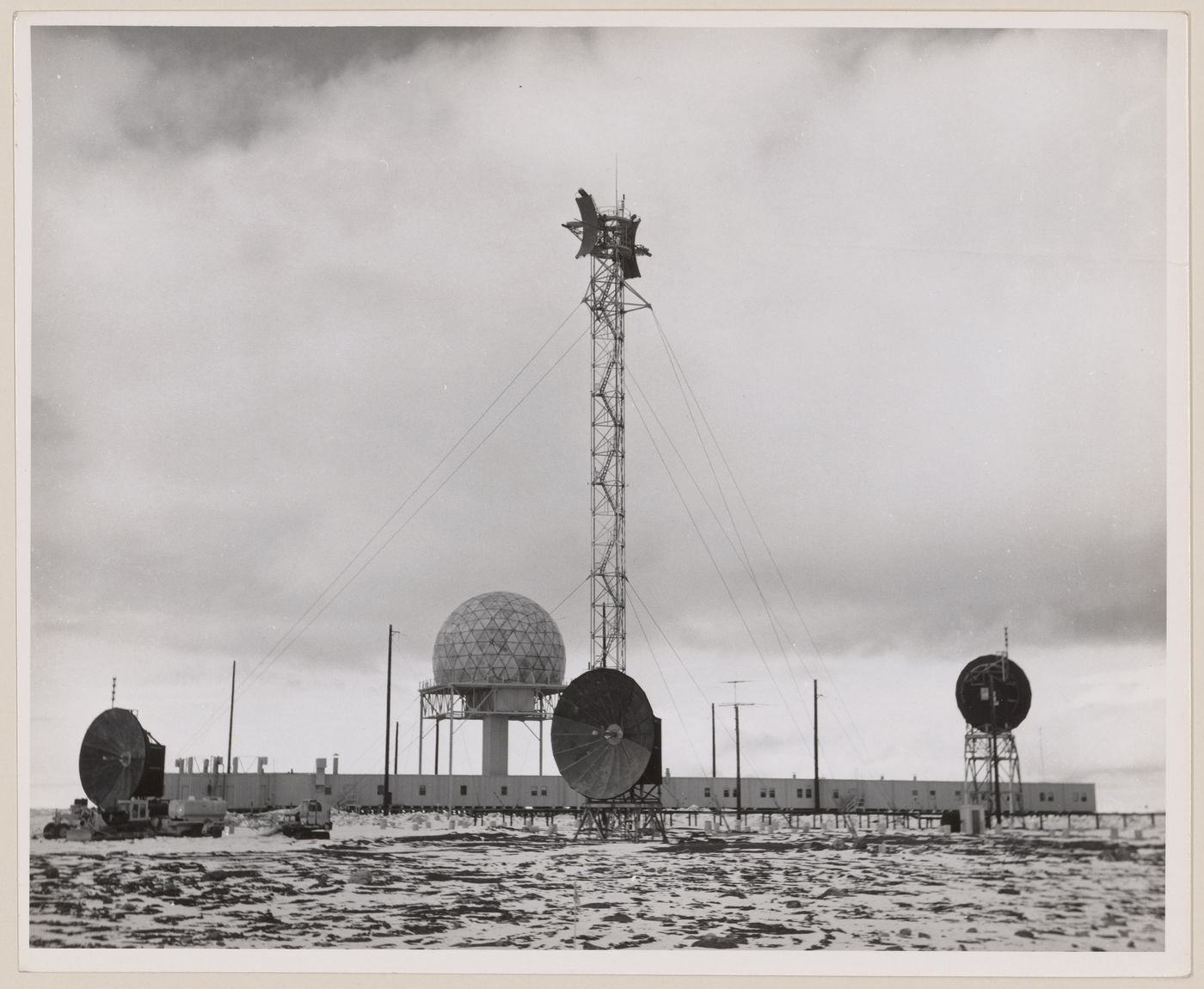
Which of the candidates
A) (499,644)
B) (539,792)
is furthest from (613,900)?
(539,792)

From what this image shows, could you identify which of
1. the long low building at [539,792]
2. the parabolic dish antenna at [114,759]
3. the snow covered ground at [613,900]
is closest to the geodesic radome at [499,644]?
the long low building at [539,792]

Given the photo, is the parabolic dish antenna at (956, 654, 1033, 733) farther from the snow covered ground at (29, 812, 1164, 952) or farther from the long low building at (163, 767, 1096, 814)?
the long low building at (163, 767, 1096, 814)

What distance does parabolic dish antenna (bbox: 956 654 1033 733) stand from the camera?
147 feet

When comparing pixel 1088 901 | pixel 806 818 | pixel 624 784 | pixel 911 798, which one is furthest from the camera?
pixel 911 798

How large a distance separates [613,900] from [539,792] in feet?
164

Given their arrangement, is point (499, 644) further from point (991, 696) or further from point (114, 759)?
point (991, 696)

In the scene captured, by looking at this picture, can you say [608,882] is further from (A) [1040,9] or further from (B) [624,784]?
(A) [1040,9]

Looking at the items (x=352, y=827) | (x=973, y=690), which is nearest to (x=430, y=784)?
(x=352, y=827)

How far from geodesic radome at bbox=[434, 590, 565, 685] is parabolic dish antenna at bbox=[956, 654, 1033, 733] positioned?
32.0m

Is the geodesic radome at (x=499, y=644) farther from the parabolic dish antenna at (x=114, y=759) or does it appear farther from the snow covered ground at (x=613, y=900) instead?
the snow covered ground at (x=613, y=900)

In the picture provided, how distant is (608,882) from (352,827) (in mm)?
26546

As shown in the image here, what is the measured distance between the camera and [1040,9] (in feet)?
68.2

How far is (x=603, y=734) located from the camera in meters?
41.8

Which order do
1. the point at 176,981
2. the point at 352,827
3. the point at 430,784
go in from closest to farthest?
the point at 176,981
the point at 352,827
the point at 430,784
